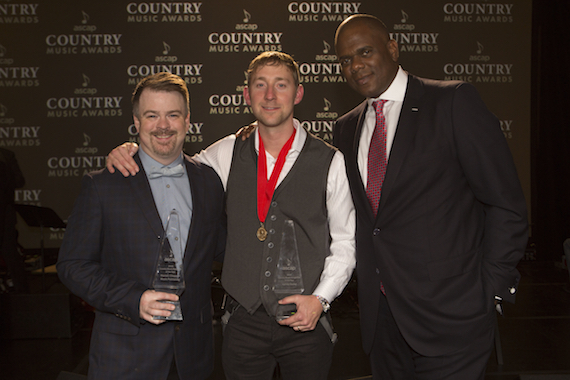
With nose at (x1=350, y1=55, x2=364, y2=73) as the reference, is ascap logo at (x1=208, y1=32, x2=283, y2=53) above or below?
above

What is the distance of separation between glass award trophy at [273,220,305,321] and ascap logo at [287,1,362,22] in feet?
17.1

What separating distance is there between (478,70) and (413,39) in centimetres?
104

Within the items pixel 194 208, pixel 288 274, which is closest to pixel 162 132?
pixel 194 208

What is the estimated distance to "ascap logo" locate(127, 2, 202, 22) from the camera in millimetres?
6195

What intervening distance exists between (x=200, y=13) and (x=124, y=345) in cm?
558

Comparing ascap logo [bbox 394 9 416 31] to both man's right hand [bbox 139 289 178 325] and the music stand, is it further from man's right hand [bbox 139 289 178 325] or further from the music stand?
man's right hand [bbox 139 289 178 325]

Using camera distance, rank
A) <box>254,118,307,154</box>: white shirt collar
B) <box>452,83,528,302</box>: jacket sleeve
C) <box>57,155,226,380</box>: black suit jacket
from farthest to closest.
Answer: <box>254,118,307,154</box>: white shirt collar
<box>452,83,528,302</box>: jacket sleeve
<box>57,155,226,380</box>: black suit jacket

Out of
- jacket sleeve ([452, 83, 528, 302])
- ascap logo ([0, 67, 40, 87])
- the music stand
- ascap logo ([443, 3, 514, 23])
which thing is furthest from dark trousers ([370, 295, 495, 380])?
ascap logo ([0, 67, 40, 87])

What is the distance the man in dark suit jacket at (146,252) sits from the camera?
1.51 meters

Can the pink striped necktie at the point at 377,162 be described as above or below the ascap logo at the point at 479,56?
below

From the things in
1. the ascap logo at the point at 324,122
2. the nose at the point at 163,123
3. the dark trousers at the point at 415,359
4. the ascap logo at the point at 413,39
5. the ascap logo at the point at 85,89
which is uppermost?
the ascap logo at the point at 413,39

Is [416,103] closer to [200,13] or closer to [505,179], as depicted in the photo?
[505,179]

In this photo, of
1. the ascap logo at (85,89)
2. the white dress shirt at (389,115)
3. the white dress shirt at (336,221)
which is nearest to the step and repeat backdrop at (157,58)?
the ascap logo at (85,89)

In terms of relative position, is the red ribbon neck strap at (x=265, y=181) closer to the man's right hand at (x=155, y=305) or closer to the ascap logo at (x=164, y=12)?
the man's right hand at (x=155, y=305)
